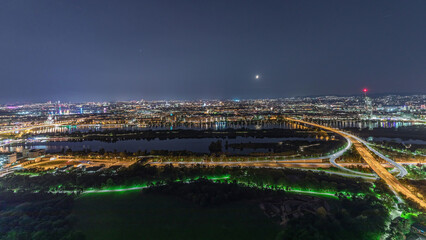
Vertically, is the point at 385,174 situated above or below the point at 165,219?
above

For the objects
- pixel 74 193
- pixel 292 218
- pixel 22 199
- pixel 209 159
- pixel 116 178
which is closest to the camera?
pixel 292 218

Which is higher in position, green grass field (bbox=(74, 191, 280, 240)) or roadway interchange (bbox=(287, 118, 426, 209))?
roadway interchange (bbox=(287, 118, 426, 209))

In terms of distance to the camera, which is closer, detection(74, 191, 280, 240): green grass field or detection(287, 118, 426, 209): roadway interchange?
detection(74, 191, 280, 240): green grass field

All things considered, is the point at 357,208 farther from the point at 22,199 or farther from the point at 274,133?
the point at 274,133

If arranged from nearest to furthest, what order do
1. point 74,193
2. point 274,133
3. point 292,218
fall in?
point 292,218, point 74,193, point 274,133

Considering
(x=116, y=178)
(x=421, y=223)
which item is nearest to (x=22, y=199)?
(x=116, y=178)

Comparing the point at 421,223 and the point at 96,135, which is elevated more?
the point at 96,135

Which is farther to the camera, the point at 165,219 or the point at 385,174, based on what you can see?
the point at 385,174

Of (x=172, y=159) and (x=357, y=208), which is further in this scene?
(x=172, y=159)
